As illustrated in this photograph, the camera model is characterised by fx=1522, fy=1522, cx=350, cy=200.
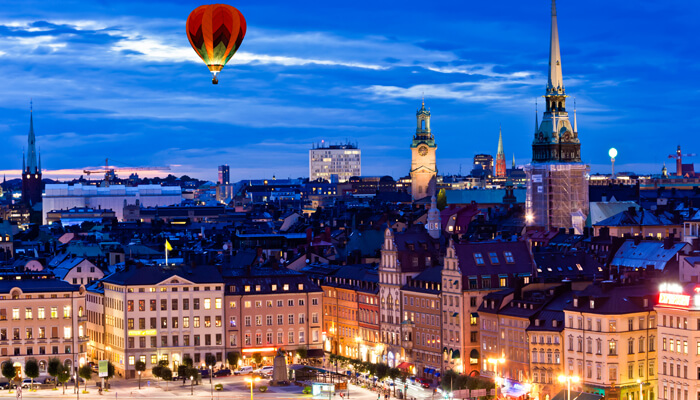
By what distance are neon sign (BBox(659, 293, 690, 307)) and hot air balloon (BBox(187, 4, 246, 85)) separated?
110ft

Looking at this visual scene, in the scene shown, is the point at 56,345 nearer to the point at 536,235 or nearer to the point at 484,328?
the point at 484,328

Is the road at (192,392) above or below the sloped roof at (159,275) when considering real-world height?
below

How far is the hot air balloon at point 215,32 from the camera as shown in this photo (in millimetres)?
104750

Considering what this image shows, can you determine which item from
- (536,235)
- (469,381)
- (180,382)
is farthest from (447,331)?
(536,235)

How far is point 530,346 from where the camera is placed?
11150cm

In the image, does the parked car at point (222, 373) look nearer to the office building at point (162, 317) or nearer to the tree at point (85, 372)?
the office building at point (162, 317)

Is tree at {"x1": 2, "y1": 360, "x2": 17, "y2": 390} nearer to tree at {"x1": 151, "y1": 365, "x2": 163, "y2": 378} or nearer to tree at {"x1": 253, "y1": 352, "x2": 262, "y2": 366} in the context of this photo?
tree at {"x1": 151, "y1": 365, "x2": 163, "y2": 378}

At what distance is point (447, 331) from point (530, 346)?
1487 cm

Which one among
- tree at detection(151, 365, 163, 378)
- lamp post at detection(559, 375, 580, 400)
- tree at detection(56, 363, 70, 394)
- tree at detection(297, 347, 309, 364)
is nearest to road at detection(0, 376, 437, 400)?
tree at detection(56, 363, 70, 394)

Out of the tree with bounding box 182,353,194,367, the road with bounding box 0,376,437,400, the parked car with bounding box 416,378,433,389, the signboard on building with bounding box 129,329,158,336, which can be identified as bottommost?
the road with bounding box 0,376,437,400

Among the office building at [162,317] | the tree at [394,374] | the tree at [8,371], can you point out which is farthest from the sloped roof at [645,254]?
the tree at [8,371]

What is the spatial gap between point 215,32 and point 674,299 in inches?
1422

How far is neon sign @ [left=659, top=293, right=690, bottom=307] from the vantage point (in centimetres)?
10062

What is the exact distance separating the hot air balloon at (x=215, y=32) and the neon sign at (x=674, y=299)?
1325 inches
